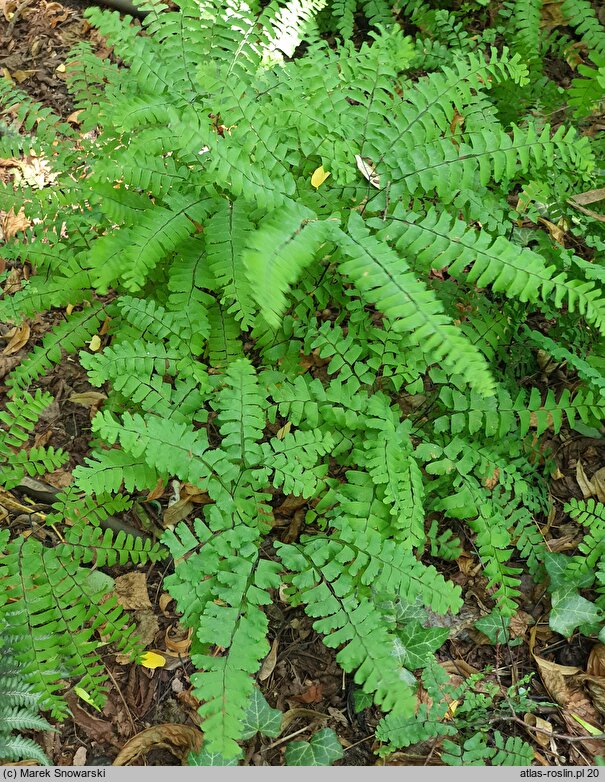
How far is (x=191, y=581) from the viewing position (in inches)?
93.0

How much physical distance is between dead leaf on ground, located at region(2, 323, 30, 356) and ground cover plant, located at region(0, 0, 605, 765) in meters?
0.63

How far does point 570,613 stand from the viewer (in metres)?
2.90

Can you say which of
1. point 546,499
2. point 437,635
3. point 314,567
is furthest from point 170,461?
point 546,499

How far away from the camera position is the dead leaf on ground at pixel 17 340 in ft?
11.9

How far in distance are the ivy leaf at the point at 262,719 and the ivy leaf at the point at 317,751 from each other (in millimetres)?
109

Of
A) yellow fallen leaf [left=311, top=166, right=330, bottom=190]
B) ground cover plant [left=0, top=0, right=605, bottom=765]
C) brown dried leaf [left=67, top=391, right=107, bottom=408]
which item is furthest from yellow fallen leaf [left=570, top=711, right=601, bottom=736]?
yellow fallen leaf [left=311, top=166, right=330, bottom=190]

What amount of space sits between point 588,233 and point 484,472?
1471 millimetres

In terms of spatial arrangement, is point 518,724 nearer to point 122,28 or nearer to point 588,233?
point 588,233

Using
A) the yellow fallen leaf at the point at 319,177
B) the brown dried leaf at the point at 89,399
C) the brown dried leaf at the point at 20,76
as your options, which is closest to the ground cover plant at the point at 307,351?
the brown dried leaf at the point at 89,399

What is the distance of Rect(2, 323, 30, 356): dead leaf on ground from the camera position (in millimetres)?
3625

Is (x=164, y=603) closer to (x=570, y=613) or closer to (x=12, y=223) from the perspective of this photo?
(x=570, y=613)

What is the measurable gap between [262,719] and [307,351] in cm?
168

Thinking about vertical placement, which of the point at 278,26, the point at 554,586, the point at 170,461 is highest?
the point at 278,26

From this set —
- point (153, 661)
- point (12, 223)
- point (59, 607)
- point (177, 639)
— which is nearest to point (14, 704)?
point (59, 607)
